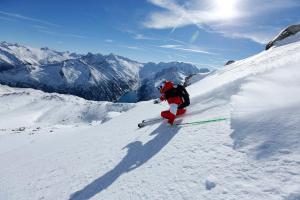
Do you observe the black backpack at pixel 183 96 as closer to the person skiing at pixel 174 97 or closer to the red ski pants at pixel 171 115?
the person skiing at pixel 174 97

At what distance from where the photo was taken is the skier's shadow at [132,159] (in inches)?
325

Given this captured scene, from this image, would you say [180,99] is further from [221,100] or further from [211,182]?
[211,182]

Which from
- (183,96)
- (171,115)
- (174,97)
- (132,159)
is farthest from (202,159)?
(183,96)

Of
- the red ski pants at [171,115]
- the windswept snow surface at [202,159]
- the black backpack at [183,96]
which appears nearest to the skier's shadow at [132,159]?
the windswept snow surface at [202,159]

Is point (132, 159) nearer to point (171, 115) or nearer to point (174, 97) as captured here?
point (171, 115)

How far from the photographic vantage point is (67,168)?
10797mm

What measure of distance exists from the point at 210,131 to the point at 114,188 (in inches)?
137

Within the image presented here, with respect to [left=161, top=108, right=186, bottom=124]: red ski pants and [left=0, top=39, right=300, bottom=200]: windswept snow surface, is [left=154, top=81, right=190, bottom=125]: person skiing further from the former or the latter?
[left=0, top=39, right=300, bottom=200]: windswept snow surface

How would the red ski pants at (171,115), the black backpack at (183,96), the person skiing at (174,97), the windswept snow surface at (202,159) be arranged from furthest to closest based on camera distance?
the black backpack at (183,96) < the person skiing at (174,97) < the red ski pants at (171,115) < the windswept snow surface at (202,159)

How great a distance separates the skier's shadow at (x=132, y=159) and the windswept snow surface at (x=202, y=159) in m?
0.04

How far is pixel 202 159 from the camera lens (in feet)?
23.7

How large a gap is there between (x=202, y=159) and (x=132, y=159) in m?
3.13

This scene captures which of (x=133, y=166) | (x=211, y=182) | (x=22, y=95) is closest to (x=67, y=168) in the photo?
(x=133, y=166)

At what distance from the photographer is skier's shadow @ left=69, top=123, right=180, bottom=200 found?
8248mm
